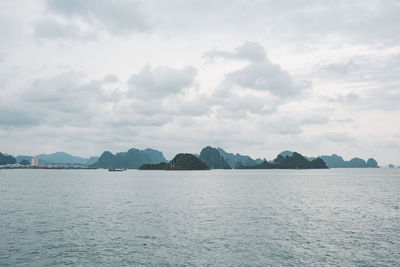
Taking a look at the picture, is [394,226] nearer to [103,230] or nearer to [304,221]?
[304,221]

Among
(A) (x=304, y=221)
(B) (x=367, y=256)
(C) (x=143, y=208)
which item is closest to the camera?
(B) (x=367, y=256)

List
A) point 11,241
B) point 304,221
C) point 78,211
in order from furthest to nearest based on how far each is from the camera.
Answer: point 78,211 < point 304,221 < point 11,241

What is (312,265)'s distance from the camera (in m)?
35.5

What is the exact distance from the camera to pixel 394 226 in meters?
57.8

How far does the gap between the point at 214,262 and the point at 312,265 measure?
36.0 ft

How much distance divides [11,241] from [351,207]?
255 ft

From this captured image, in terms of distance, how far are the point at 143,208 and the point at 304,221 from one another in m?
39.1

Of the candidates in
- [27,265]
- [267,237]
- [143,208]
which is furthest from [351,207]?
[27,265]

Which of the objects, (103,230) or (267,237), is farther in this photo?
(103,230)

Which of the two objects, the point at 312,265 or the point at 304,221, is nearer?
the point at 312,265

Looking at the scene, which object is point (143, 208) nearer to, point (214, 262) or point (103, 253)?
point (103, 253)

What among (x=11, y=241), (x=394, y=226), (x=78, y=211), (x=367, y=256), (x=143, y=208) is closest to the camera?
(x=367, y=256)

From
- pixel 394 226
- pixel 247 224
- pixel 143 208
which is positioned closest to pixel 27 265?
pixel 247 224

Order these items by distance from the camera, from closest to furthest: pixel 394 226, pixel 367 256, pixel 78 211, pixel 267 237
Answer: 1. pixel 367 256
2. pixel 267 237
3. pixel 394 226
4. pixel 78 211
